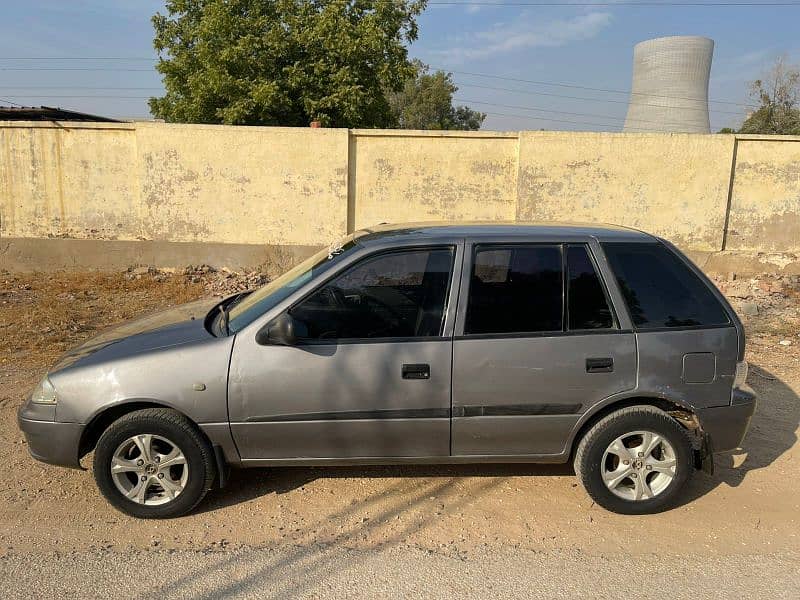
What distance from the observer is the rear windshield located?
348 cm

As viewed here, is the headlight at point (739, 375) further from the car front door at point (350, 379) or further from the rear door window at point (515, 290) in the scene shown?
the car front door at point (350, 379)

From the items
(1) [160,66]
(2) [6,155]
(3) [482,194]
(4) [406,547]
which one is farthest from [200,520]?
(1) [160,66]

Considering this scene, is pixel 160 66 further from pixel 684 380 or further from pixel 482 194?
pixel 684 380

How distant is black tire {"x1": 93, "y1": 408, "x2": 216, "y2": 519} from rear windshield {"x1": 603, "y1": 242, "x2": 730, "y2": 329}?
2510mm

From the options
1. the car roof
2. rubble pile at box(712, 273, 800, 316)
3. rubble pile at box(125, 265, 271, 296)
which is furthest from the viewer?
rubble pile at box(125, 265, 271, 296)

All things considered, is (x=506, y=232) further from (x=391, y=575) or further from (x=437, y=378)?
(x=391, y=575)

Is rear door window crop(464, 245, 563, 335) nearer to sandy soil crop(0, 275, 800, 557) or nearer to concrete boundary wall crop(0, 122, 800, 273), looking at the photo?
sandy soil crop(0, 275, 800, 557)

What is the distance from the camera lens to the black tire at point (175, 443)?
3270 mm

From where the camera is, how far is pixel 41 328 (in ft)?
23.0

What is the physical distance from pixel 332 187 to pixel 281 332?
7.26 meters

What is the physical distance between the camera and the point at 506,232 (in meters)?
3.63

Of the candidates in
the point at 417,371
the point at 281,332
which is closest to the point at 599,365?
the point at 417,371

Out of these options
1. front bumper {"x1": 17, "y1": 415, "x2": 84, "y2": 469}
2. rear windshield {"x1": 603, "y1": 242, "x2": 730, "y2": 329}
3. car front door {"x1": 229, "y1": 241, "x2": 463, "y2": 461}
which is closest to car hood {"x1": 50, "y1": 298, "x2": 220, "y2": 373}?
front bumper {"x1": 17, "y1": 415, "x2": 84, "y2": 469}

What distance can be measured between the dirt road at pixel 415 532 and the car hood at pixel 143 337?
837 millimetres
